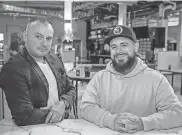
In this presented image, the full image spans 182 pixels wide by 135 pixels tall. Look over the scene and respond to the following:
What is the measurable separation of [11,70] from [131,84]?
941mm

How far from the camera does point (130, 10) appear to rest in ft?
36.1

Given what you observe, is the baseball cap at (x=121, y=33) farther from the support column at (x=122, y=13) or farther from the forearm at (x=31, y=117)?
the support column at (x=122, y=13)

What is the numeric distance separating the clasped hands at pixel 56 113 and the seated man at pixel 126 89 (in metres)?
0.19

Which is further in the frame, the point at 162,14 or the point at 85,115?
the point at 162,14

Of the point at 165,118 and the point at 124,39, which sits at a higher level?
the point at 124,39

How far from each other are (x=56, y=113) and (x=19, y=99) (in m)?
0.30

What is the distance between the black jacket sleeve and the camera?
1.59m

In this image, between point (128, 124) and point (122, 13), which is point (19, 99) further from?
point (122, 13)

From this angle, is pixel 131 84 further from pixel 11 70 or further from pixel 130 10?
pixel 130 10

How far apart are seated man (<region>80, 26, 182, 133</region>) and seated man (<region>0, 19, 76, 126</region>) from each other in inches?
11.5

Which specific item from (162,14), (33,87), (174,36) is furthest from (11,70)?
(174,36)

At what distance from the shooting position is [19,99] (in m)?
1.60

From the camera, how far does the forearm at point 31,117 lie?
1586 mm

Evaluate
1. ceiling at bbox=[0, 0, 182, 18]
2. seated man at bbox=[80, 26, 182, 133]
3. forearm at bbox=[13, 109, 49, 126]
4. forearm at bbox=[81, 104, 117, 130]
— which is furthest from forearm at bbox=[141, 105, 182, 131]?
ceiling at bbox=[0, 0, 182, 18]
